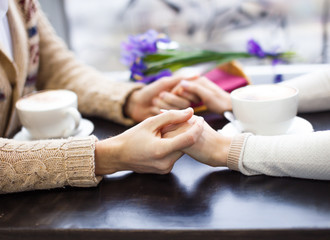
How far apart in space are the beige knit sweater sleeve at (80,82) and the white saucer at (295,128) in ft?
0.97

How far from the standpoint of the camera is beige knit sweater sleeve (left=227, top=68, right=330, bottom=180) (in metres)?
0.71

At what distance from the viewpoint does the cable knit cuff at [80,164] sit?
2.49ft

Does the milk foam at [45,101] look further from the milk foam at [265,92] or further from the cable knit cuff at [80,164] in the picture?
the milk foam at [265,92]

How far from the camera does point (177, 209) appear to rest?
2.18 feet

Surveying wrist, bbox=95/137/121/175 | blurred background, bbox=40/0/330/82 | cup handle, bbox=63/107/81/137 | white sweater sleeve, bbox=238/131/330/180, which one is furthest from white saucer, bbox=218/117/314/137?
blurred background, bbox=40/0/330/82

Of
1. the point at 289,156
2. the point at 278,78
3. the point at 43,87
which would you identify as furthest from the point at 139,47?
the point at 289,156

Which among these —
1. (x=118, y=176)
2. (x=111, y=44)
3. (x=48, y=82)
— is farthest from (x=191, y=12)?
(x=118, y=176)

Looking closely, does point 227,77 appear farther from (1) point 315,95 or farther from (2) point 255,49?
(1) point 315,95

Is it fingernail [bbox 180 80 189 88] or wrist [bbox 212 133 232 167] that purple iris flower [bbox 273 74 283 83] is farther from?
wrist [bbox 212 133 232 167]

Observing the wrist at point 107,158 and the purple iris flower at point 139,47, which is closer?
the wrist at point 107,158

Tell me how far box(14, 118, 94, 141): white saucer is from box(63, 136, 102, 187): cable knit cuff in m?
0.24

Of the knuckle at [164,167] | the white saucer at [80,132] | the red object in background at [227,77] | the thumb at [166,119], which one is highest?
the thumb at [166,119]

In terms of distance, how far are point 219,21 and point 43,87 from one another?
88 cm

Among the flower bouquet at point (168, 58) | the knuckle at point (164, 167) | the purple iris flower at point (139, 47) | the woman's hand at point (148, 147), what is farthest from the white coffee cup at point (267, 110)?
the purple iris flower at point (139, 47)
